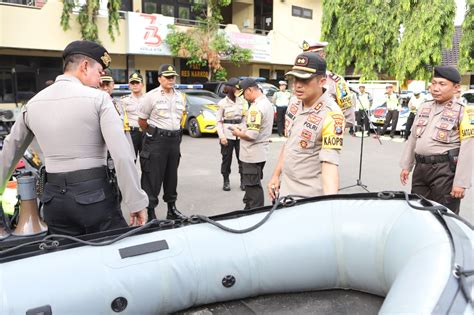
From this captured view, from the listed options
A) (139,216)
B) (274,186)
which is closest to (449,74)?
(274,186)

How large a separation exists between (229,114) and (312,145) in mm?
4176

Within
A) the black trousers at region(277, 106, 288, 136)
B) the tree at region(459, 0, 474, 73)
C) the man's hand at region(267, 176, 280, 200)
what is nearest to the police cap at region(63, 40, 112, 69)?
the man's hand at region(267, 176, 280, 200)

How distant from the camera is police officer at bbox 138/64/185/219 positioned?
4992mm

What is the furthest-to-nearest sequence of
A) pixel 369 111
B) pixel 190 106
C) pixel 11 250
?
pixel 369 111 < pixel 190 106 < pixel 11 250

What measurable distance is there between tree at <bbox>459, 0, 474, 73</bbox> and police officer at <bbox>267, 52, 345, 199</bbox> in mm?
22980

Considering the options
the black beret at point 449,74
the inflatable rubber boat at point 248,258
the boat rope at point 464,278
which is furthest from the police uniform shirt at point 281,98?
the boat rope at point 464,278

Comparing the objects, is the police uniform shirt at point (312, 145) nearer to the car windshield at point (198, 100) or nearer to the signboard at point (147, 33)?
the car windshield at point (198, 100)

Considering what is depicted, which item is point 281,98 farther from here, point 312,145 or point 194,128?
point 312,145

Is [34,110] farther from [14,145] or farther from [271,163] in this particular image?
[271,163]

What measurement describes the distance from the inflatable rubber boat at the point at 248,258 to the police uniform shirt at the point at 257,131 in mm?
2490

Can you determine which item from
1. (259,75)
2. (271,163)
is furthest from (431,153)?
(259,75)

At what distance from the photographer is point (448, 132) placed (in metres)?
3.44

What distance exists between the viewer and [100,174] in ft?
8.33

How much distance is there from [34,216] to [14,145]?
1.11 meters
